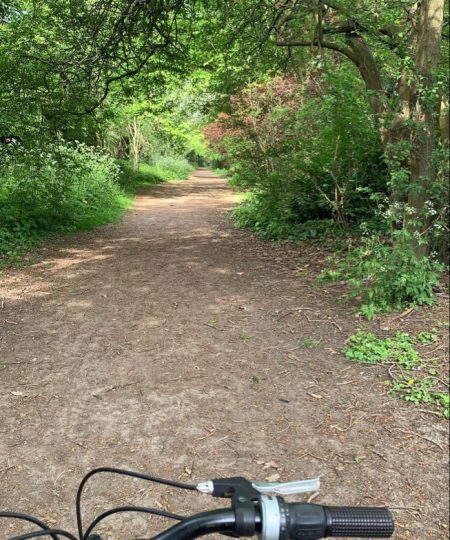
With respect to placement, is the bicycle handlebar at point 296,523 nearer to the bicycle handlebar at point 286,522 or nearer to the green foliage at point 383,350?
the bicycle handlebar at point 286,522

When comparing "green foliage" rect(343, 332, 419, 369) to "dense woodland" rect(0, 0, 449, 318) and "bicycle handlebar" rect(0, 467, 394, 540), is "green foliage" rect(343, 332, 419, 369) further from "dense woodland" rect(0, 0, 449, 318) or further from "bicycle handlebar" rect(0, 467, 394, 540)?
"bicycle handlebar" rect(0, 467, 394, 540)

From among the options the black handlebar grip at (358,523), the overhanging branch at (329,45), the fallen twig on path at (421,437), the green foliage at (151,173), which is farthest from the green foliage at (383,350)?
the green foliage at (151,173)

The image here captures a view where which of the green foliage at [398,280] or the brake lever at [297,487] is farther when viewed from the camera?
the green foliage at [398,280]

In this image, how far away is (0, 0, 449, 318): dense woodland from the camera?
199 inches

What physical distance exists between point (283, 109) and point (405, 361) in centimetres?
811

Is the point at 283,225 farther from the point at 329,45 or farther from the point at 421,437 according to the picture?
the point at 421,437

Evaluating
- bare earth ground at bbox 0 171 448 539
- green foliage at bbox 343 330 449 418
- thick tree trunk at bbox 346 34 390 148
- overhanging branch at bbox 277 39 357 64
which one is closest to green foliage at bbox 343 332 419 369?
green foliage at bbox 343 330 449 418

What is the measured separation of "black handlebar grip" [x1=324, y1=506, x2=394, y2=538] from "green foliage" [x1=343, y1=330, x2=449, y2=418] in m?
2.63

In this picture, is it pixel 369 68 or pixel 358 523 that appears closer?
A: pixel 358 523

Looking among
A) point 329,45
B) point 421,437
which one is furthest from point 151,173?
point 421,437

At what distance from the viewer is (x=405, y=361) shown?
3.95 metres

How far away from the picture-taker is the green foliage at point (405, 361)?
11.5ft

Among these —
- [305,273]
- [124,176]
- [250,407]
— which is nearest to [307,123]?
[305,273]

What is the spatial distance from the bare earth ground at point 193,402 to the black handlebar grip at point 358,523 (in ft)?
5.74
